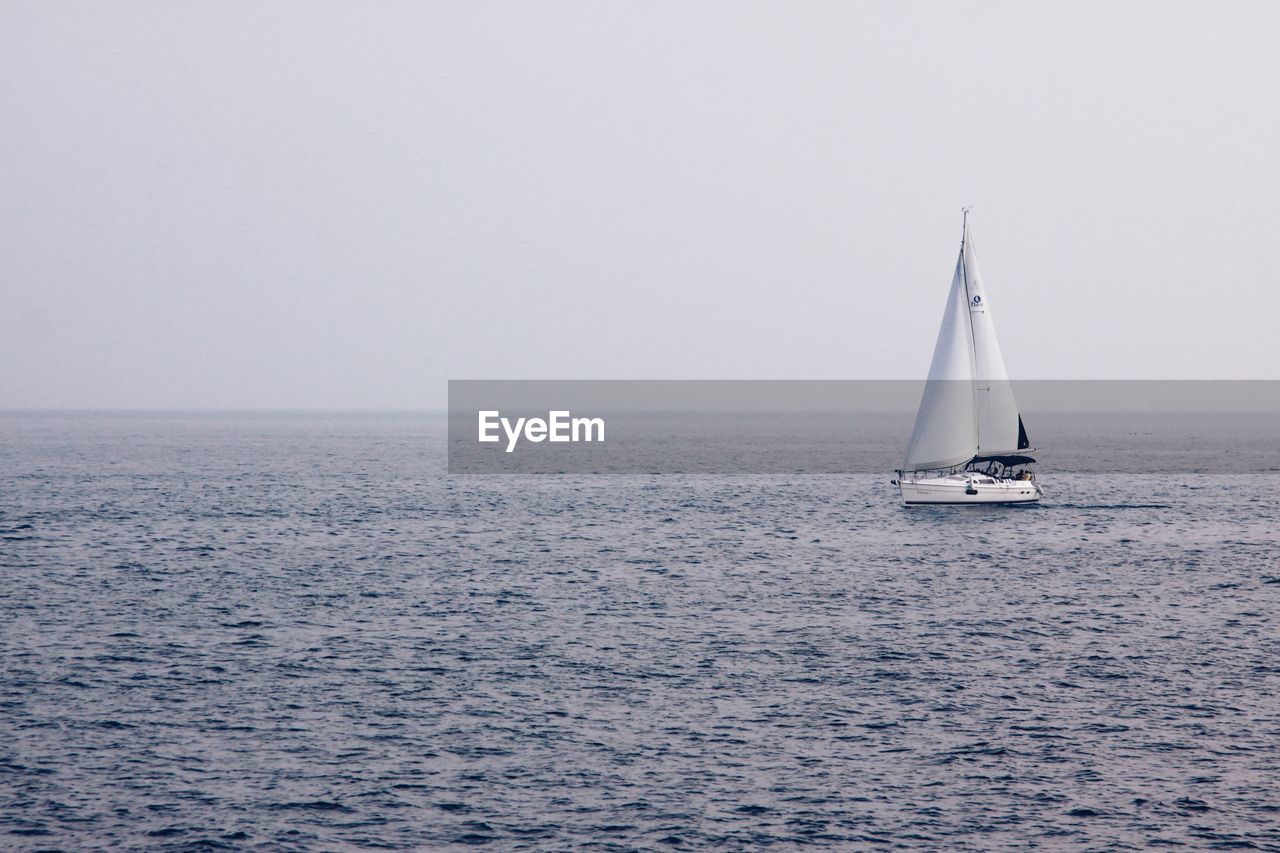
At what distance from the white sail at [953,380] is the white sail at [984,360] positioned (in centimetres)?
42

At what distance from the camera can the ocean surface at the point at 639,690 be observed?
2727 centimetres

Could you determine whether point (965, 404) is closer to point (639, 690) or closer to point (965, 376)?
point (965, 376)

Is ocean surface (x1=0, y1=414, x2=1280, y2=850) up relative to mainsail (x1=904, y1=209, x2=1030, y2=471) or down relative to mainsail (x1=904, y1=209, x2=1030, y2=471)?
down

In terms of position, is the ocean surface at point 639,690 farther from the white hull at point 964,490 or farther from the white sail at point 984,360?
the white sail at point 984,360

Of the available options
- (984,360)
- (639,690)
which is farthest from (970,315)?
Answer: (639,690)

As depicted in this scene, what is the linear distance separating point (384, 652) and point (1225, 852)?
96.4 feet

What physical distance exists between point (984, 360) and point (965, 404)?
380cm

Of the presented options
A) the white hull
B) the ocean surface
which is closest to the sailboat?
the white hull

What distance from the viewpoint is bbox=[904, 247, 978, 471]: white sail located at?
291 feet

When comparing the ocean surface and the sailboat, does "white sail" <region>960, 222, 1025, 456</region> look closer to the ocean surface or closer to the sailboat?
the sailboat

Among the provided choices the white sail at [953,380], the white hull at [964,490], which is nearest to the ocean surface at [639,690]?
the white hull at [964,490]

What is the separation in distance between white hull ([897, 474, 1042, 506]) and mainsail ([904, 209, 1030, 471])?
1.71 m

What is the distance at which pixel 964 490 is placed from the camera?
89.3 m

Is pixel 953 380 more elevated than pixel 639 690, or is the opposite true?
pixel 953 380
